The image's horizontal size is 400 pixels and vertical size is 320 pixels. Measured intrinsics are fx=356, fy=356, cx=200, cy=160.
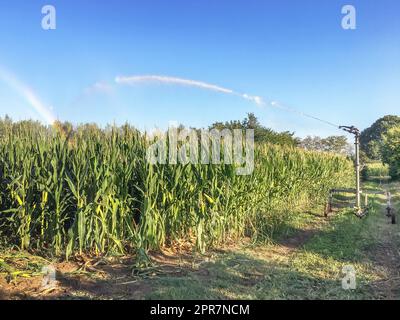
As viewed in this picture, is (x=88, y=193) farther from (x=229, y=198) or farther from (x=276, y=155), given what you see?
(x=276, y=155)

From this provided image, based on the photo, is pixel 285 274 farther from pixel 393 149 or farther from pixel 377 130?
pixel 377 130

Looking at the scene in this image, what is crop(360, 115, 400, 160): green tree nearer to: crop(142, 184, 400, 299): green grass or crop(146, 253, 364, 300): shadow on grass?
crop(142, 184, 400, 299): green grass

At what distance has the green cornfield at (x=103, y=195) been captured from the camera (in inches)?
218

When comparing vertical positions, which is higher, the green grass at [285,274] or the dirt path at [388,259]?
the green grass at [285,274]

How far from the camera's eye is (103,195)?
18.2ft

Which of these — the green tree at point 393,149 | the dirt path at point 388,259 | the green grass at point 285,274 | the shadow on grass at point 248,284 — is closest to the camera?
the shadow on grass at point 248,284

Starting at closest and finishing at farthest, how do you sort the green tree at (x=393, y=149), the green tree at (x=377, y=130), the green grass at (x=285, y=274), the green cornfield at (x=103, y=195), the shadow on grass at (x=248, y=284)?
1. the shadow on grass at (x=248, y=284)
2. the green grass at (x=285, y=274)
3. the green cornfield at (x=103, y=195)
4. the green tree at (x=393, y=149)
5. the green tree at (x=377, y=130)

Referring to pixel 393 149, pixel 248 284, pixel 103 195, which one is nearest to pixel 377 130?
pixel 393 149

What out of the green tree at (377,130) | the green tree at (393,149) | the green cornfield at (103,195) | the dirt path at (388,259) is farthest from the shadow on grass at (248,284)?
the green tree at (377,130)

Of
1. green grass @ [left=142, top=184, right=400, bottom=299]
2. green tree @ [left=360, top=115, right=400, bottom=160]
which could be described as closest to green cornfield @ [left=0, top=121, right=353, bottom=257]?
green grass @ [left=142, top=184, right=400, bottom=299]

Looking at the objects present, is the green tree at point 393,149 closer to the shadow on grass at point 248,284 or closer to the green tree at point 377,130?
the shadow on grass at point 248,284

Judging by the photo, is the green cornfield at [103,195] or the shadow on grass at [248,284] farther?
the green cornfield at [103,195]

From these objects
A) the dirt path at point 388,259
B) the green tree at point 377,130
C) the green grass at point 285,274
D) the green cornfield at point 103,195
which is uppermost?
the green tree at point 377,130
